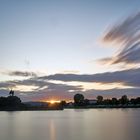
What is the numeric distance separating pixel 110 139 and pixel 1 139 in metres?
18.9

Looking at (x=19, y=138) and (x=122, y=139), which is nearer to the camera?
(x=122, y=139)

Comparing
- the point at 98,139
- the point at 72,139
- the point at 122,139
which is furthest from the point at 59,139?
the point at 122,139

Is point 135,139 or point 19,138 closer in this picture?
point 135,139

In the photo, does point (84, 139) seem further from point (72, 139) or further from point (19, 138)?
point (19, 138)

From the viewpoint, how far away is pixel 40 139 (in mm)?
62625

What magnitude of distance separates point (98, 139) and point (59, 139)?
265 inches

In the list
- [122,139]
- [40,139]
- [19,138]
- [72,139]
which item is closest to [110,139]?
[122,139]

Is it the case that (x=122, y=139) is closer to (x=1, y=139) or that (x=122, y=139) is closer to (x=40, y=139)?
(x=40, y=139)

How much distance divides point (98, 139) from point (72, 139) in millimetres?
4371

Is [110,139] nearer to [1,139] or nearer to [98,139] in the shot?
[98,139]

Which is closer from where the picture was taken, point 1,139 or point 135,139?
point 135,139

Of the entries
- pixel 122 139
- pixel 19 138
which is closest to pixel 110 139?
pixel 122 139

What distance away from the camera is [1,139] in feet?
206

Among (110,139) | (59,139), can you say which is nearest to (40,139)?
(59,139)
